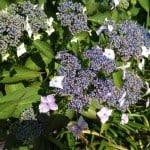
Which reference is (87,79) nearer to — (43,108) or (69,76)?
(69,76)

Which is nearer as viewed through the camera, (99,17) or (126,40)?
(126,40)

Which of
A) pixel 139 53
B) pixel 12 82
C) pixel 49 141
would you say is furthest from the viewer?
pixel 49 141

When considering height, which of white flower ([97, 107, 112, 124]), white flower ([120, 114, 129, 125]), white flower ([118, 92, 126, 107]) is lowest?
white flower ([120, 114, 129, 125])

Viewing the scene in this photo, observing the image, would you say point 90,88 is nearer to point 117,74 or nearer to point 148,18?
point 117,74

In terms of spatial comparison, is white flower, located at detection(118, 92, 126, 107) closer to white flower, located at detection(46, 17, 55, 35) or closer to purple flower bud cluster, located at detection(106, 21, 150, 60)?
purple flower bud cluster, located at detection(106, 21, 150, 60)

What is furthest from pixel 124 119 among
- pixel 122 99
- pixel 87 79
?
pixel 87 79

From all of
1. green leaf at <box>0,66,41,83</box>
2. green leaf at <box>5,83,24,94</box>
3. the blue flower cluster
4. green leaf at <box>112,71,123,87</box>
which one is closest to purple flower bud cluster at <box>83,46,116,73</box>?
the blue flower cluster

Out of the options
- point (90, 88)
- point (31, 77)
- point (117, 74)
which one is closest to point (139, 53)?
point (117, 74)
